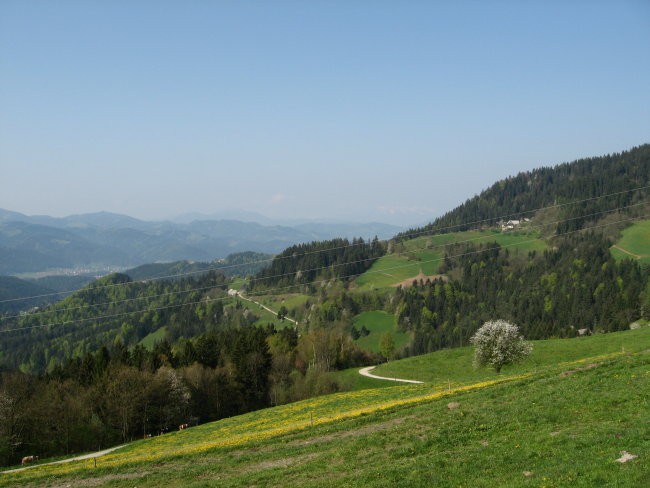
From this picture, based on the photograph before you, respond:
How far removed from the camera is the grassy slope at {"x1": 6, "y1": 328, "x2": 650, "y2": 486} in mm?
19016

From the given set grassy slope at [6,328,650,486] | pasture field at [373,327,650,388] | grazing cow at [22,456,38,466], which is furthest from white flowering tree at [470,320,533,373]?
grazing cow at [22,456,38,466]

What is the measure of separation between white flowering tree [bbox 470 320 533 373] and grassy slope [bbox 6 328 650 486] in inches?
1270

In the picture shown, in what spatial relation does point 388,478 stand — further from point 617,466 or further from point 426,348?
point 426,348

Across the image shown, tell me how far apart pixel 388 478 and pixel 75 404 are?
63232mm

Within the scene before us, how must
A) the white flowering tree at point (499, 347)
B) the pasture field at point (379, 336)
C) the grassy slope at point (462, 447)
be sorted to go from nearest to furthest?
the grassy slope at point (462, 447)
the white flowering tree at point (499, 347)
the pasture field at point (379, 336)

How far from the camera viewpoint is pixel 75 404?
233ft

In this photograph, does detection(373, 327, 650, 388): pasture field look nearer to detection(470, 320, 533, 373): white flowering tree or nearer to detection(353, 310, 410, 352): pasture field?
detection(470, 320, 533, 373): white flowering tree

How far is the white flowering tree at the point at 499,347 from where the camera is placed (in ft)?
226

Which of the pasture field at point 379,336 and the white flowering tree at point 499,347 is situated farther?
the pasture field at point 379,336

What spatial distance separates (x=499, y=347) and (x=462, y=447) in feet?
160

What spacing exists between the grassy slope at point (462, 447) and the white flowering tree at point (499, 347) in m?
32.3

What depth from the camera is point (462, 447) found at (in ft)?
76.7

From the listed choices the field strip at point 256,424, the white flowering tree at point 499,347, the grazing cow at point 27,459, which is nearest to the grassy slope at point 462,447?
the field strip at point 256,424

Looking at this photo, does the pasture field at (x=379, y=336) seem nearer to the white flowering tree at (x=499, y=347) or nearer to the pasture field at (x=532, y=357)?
the pasture field at (x=532, y=357)
